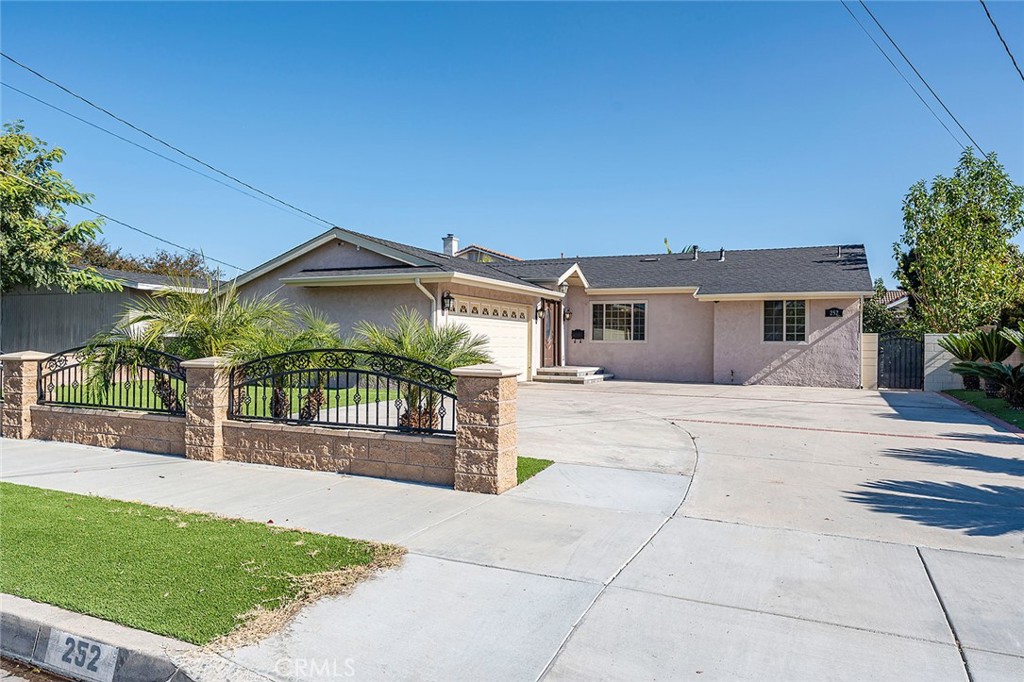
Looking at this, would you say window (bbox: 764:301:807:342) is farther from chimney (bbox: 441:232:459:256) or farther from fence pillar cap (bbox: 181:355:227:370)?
fence pillar cap (bbox: 181:355:227:370)

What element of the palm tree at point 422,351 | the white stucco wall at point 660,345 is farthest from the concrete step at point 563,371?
the palm tree at point 422,351

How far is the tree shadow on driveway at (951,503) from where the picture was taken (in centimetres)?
548

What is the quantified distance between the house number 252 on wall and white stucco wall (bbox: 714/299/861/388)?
1917cm

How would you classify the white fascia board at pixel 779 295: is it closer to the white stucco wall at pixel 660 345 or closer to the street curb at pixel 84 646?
the white stucco wall at pixel 660 345

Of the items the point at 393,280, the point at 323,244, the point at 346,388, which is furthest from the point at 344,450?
the point at 323,244

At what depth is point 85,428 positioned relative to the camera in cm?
898

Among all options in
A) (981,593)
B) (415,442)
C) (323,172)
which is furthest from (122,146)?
(981,593)

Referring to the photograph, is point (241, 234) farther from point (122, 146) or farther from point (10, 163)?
point (10, 163)

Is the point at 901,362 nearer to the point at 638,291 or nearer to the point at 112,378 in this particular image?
the point at 638,291

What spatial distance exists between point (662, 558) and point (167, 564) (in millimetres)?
A: 3540

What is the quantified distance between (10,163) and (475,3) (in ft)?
44.7

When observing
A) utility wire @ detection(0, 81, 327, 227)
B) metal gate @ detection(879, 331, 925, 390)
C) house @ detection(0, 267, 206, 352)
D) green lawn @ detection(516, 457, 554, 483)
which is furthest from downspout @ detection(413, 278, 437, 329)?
metal gate @ detection(879, 331, 925, 390)

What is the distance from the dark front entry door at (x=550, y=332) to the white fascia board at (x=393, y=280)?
3466 millimetres

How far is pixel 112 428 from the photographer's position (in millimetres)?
8750
